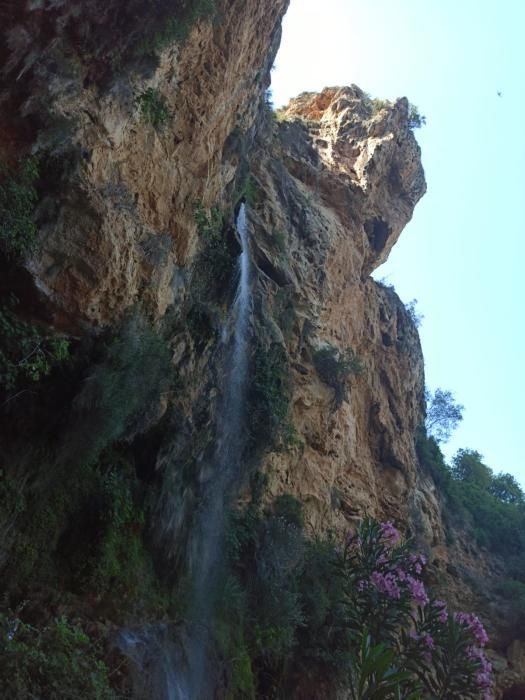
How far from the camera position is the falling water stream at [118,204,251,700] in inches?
338

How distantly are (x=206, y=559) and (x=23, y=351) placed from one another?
Result: 570cm

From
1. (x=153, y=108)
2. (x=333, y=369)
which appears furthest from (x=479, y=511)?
(x=153, y=108)

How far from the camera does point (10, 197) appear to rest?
8008 millimetres

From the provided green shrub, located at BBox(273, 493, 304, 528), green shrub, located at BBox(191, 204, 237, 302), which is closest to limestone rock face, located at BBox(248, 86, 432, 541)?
green shrub, located at BBox(273, 493, 304, 528)

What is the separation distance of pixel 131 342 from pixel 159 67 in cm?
485

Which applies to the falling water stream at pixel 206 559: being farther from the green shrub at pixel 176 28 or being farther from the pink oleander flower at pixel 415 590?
the green shrub at pixel 176 28

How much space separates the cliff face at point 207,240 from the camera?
28.5 ft

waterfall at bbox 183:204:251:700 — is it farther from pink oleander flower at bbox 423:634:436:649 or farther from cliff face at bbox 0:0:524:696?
pink oleander flower at bbox 423:634:436:649

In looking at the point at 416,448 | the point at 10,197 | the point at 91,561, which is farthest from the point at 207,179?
the point at 416,448

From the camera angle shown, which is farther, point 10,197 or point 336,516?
point 336,516

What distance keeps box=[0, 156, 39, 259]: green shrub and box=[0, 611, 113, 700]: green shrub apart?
4499mm

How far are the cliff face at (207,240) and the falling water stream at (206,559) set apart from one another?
42cm

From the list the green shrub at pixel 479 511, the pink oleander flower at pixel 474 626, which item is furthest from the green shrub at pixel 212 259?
the green shrub at pixel 479 511

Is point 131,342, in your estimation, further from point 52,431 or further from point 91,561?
point 91,561
